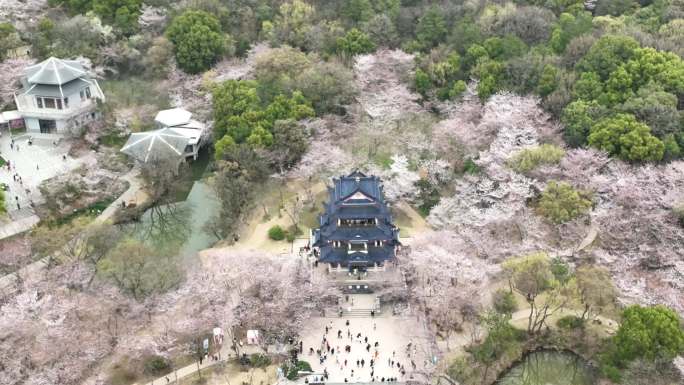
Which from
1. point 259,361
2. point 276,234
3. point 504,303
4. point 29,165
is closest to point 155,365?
point 259,361

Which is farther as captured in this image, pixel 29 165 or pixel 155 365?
pixel 29 165

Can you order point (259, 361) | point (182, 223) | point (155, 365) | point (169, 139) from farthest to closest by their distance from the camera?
point (169, 139) < point (182, 223) < point (259, 361) < point (155, 365)

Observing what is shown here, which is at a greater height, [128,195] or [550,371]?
[128,195]

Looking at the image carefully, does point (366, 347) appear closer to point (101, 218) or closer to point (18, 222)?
point (101, 218)

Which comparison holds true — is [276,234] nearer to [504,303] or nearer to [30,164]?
[504,303]

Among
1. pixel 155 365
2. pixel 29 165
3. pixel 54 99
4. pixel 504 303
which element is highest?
pixel 54 99

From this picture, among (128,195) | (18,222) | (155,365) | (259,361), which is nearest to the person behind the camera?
(155,365)

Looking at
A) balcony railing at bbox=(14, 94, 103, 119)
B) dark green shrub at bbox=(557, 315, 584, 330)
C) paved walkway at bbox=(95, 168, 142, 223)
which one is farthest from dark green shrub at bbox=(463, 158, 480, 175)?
balcony railing at bbox=(14, 94, 103, 119)

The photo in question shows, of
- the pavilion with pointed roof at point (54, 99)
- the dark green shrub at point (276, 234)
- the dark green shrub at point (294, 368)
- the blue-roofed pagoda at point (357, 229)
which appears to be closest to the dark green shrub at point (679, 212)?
the blue-roofed pagoda at point (357, 229)

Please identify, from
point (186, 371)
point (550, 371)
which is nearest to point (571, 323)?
point (550, 371)
